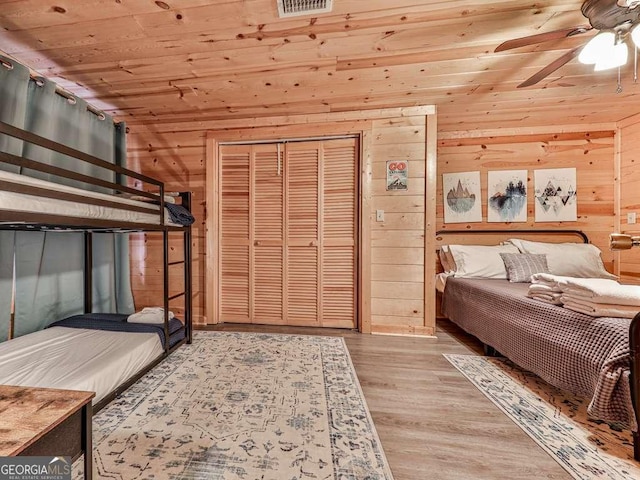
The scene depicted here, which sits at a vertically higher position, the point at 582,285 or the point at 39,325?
the point at 582,285

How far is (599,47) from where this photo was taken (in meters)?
1.43

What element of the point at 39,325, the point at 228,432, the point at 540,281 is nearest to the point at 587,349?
the point at 540,281

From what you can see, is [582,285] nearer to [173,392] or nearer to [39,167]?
[173,392]

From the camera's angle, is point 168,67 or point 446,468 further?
point 168,67

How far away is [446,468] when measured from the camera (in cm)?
110

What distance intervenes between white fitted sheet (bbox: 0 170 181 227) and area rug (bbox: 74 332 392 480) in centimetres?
108

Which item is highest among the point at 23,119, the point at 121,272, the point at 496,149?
the point at 496,149

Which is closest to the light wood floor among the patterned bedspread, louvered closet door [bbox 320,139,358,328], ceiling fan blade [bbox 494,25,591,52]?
louvered closet door [bbox 320,139,358,328]

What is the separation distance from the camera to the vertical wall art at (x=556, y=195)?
2.91m

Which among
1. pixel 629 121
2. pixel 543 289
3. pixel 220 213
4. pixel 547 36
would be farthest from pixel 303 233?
pixel 629 121

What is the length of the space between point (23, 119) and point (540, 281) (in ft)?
12.3

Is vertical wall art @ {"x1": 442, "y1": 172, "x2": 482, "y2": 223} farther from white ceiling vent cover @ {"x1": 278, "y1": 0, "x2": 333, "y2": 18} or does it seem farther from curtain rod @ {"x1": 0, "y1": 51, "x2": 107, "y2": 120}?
curtain rod @ {"x1": 0, "y1": 51, "x2": 107, "y2": 120}

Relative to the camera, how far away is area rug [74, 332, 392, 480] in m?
1.08

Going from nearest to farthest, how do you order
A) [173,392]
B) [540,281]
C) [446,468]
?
[446,468]
[173,392]
[540,281]
